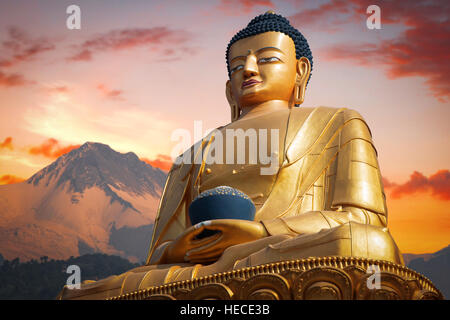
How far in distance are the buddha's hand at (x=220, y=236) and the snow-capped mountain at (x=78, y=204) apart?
4154 millimetres

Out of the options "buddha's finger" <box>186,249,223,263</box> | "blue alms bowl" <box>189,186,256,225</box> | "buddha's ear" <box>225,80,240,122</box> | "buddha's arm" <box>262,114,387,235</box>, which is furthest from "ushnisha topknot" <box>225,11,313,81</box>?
"buddha's finger" <box>186,249,223,263</box>

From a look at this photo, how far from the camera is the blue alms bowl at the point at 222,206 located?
440 centimetres

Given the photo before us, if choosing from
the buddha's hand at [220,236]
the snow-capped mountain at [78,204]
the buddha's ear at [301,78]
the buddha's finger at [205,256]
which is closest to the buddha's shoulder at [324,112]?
the buddha's ear at [301,78]

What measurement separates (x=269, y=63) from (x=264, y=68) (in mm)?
58

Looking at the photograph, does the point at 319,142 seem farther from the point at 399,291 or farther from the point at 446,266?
the point at 446,266

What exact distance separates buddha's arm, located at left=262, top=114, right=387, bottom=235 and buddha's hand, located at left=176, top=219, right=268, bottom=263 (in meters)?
0.09

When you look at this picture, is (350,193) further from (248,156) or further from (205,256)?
(205,256)

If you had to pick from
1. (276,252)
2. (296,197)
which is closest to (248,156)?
(296,197)

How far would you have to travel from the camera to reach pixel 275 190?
16.3ft

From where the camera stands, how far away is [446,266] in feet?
26.3

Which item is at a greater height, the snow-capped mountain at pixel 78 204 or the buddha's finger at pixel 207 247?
the snow-capped mountain at pixel 78 204

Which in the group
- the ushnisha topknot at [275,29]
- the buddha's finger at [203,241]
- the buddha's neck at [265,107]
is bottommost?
the buddha's finger at [203,241]

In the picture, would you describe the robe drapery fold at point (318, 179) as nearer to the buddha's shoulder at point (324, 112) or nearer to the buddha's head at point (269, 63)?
the buddha's shoulder at point (324, 112)
